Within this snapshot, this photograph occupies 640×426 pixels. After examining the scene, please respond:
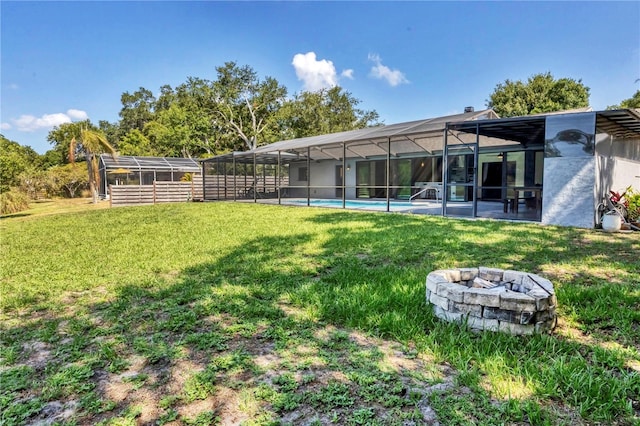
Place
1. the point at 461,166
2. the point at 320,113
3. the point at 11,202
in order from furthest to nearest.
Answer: the point at 320,113 → the point at 461,166 → the point at 11,202

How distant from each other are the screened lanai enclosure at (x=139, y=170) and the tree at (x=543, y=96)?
2226 cm

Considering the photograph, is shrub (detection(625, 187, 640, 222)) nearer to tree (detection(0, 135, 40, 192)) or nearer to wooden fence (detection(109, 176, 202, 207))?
wooden fence (detection(109, 176, 202, 207))

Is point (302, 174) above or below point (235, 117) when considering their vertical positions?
below

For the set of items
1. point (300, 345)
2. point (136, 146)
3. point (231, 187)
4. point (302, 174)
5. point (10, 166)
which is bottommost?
point (300, 345)

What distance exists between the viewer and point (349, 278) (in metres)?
3.89

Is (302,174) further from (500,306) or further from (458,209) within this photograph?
(500,306)

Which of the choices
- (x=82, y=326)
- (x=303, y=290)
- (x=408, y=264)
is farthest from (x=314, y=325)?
(x=408, y=264)

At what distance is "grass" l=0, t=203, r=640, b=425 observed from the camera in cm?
174

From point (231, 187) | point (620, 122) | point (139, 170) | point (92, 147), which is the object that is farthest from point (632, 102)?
point (92, 147)

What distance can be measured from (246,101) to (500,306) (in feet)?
109

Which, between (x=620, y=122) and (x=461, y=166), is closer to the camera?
(x=620, y=122)

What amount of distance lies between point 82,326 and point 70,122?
45.6 metres

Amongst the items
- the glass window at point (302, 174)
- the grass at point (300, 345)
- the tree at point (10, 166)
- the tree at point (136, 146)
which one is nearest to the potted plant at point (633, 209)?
the grass at point (300, 345)

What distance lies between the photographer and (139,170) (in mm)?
19828
